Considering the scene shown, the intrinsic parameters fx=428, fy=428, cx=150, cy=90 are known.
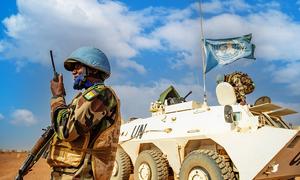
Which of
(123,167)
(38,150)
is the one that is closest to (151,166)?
(123,167)

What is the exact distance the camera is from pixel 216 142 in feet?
25.4

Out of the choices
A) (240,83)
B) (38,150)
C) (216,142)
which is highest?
(240,83)

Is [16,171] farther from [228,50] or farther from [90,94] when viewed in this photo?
[90,94]

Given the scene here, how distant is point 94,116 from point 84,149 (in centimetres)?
27

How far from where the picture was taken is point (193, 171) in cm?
768

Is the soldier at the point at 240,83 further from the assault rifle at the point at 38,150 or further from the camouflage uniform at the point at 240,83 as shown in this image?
the assault rifle at the point at 38,150

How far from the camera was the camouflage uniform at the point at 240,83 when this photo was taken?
29.4 feet

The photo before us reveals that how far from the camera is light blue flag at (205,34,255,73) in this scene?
13.1 meters

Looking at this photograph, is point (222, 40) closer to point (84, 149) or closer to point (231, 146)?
point (231, 146)

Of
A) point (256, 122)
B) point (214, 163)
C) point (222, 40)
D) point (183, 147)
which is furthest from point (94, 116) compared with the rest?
point (222, 40)

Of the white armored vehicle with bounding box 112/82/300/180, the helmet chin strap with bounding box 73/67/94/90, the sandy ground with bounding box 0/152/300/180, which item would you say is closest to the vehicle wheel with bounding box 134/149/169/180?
the white armored vehicle with bounding box 112/82/300/180

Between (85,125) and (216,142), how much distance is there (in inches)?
197

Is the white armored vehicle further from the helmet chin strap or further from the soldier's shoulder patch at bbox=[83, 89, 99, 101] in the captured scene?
the soldier's shoulder patch at bbox=[83, 89, 99, 101]

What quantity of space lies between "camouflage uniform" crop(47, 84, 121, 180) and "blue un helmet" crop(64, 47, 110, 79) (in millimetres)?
183
